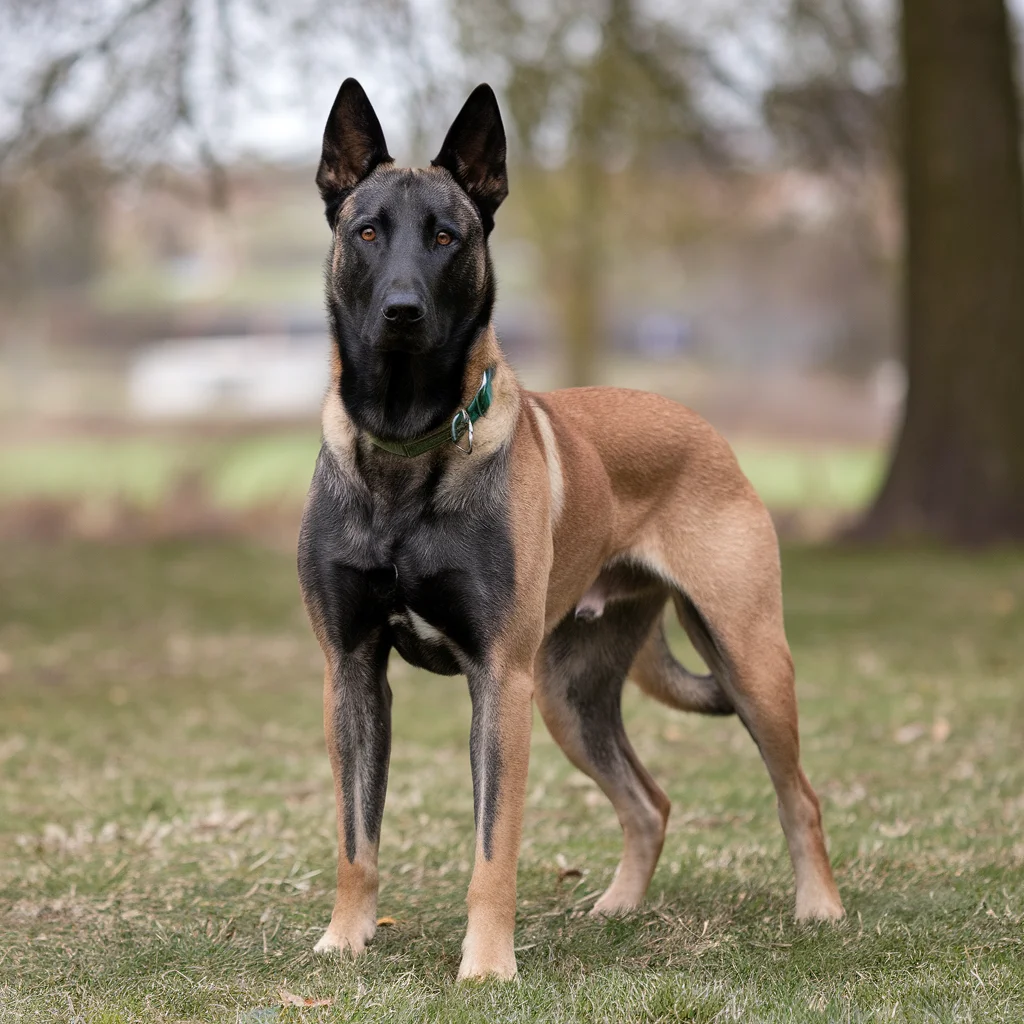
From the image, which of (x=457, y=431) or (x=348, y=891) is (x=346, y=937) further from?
(x=457, y=431)

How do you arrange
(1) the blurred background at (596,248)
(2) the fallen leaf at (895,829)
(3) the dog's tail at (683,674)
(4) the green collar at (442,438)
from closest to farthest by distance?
(4) the green collar at (442,438) → (3) the dog's tail at (683,674) → (2) the fallen leaf at (895,829) → (1) the blurred background at (596,248)

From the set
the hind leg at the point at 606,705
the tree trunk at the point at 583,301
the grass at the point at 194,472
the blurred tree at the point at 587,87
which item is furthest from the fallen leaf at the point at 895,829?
the tree trunk at the point at 583,301

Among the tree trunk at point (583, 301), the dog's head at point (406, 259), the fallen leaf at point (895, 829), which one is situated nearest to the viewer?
the dog's head at point (406, 259)

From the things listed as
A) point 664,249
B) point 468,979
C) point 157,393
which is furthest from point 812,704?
point 664,249

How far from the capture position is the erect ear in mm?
3920

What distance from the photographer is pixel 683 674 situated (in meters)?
4.62

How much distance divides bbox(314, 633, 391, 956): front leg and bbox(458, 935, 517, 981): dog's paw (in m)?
0.38

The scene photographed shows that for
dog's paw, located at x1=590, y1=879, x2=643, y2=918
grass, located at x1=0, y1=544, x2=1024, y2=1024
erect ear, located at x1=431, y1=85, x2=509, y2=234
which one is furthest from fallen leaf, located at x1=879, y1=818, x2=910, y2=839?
erect ear, located at x1=431, y1=85, x2=509, y2=234

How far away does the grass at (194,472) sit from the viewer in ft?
51.4

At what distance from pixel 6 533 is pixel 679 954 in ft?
41.0

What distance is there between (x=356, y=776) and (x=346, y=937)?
1.44ft

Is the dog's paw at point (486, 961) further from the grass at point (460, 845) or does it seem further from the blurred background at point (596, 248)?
the blurred background at point (596, 248)

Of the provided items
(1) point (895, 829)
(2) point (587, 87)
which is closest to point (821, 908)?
(1) point (895, 829)

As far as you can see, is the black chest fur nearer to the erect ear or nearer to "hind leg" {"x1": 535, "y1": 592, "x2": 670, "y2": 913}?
the erect ear
